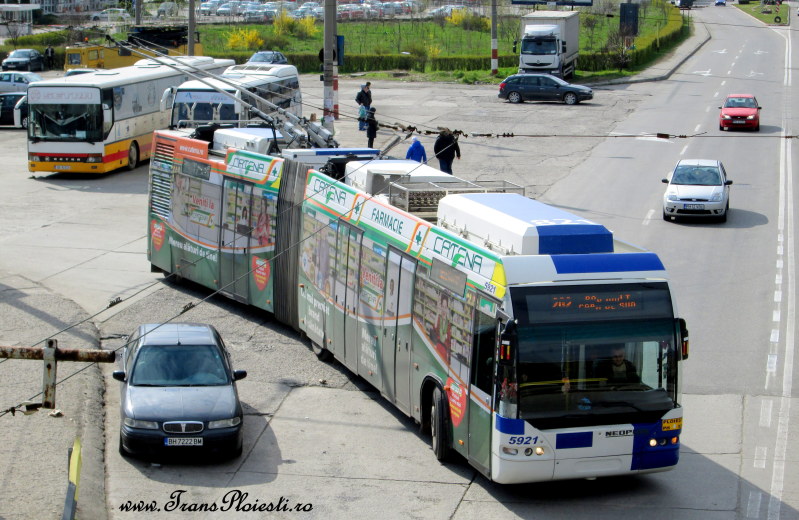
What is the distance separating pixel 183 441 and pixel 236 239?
295 inches

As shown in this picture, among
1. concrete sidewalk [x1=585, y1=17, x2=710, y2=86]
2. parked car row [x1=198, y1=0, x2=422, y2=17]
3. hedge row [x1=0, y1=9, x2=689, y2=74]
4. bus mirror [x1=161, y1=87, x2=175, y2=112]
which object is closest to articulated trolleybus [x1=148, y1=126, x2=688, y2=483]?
bus mirror [x1=161, y1=87, x2=175, y2=112]

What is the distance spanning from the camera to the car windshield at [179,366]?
12.9 metres

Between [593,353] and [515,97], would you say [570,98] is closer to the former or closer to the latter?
[515,97]

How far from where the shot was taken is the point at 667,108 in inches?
1797

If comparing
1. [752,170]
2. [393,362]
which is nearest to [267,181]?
[393,362]

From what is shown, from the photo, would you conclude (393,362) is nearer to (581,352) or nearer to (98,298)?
(581,352)

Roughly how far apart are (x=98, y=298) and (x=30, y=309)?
58.3 inches

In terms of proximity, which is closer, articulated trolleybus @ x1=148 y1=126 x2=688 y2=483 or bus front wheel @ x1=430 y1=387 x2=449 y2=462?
articulated trolleybus @ x1=148 y1=126 x2=688 y2=483

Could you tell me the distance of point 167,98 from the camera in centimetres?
3547

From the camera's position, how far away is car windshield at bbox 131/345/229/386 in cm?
1292

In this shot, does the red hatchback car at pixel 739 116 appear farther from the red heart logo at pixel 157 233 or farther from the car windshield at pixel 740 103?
the red heart logo at pixel 157 233

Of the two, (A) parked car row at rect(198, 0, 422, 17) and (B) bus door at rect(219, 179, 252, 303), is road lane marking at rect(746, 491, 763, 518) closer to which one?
(B) bus door at rect(219, 179, 252, 303)

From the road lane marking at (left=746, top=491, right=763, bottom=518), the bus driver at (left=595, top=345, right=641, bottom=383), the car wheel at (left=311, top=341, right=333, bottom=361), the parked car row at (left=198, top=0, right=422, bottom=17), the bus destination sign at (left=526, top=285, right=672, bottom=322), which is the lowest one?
the road lane marking at (left=746, top=491, right=763, bottom=518)

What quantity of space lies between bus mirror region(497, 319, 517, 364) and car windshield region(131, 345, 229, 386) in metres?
4.17
